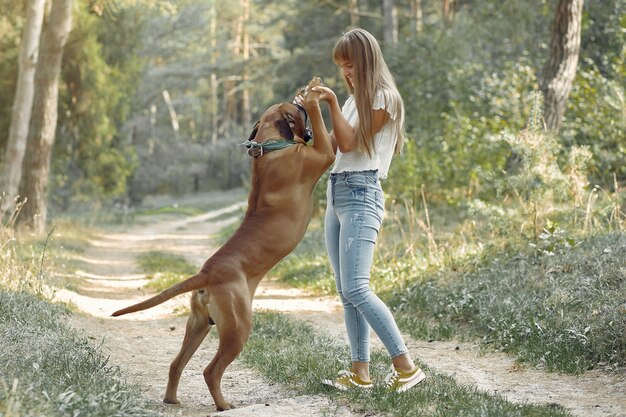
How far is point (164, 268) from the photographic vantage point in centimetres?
1295

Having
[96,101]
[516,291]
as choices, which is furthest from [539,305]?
[96,101]

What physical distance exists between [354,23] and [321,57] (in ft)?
7.88

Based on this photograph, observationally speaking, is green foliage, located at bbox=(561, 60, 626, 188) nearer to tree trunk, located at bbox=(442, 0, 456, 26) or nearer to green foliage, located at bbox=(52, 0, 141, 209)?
green foliage, located at bbox=(52, 0, 141, 209)

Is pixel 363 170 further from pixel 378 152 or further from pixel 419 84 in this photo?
pixel 419 84

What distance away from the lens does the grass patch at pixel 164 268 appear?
11243 millimetres

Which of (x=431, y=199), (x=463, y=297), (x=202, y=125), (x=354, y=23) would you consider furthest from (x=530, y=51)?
(x=202, y=125)

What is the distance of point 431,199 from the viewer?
1561 cm

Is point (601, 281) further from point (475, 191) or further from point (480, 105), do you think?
point (480, 105)

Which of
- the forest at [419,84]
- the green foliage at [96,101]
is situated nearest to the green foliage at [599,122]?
the forest at [419,84]

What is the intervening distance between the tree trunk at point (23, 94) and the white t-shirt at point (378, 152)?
1088 cm

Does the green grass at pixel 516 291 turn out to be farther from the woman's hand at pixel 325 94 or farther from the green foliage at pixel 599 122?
the green foliage at pixel 599 122

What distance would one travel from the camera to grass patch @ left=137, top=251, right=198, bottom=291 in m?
11.2

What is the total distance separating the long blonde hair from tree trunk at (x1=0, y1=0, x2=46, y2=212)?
11.0 metres

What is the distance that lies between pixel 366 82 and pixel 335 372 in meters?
1.94
